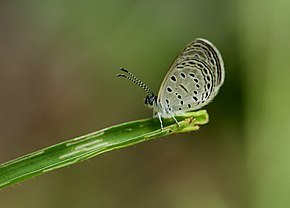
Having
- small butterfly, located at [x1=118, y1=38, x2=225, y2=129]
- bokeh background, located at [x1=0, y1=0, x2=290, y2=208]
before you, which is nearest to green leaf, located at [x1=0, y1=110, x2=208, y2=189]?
small butterfly, located at [x1=118, y1=38, x2=225, y2=129]

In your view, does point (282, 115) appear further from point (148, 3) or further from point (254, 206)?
point (148, 3)

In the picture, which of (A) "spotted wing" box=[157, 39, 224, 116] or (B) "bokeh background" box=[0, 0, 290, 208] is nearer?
(A) "spotted wing" box=[157, 39, 224, 116]

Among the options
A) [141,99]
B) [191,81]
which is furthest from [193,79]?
[141,99]

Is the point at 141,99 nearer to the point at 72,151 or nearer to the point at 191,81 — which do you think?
the point at 191,81

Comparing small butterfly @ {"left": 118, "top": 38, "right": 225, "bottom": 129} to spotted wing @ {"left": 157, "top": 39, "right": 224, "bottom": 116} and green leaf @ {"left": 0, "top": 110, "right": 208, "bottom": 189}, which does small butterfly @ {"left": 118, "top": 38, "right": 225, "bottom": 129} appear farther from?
green leaf @ {"left": 0, "top": 110, "right": 208, "bottom": 189}

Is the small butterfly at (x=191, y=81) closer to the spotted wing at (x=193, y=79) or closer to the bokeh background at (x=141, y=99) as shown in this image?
the spotted wing at (x=193, y=79)

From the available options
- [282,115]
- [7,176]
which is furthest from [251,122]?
[7,176]

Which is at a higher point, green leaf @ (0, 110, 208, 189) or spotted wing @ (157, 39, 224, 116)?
spotted wing @ (157, 39, 224, 116)
